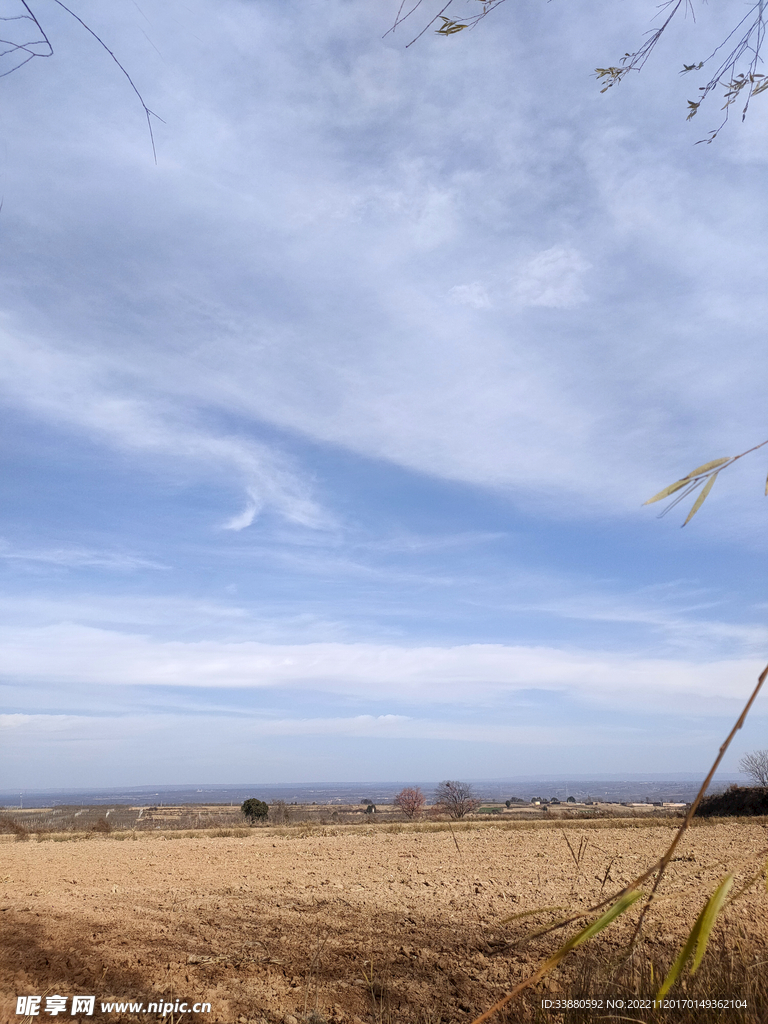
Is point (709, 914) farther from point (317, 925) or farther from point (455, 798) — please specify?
point (455, 798)

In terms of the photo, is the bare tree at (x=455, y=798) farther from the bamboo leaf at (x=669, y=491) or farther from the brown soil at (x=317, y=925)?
the bamboo leaf at (x=669, y=491)

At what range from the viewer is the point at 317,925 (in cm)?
831

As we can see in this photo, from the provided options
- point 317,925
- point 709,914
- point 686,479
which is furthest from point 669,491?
point 317,925

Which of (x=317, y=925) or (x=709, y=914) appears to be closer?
(x=709, y=914)

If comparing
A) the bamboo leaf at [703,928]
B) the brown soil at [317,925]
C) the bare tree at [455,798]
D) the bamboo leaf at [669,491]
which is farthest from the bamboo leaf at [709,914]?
the bare tree at [455,798]

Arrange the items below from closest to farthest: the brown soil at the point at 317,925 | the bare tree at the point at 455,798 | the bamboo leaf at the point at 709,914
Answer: the bamboo leaf at the point at 709,914 → the brown soil at the point at 317,925 → the bare tree at the point at 455,798

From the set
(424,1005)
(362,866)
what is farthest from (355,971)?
(362,866)

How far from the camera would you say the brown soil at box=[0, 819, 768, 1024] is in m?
5.79

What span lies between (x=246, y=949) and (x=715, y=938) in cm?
491

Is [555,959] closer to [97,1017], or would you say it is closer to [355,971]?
[97,1017]

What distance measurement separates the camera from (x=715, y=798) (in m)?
35.4

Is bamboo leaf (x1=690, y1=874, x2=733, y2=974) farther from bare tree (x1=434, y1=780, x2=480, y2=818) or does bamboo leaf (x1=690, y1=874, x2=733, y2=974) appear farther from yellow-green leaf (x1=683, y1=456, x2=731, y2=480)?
→ bare tree (x1=434, y1=780, x2=480, y2=818)

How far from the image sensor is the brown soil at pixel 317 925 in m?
5.79

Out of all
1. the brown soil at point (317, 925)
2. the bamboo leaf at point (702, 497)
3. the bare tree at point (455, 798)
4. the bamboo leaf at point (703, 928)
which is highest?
the bamboo leaf at point (702, 497)
